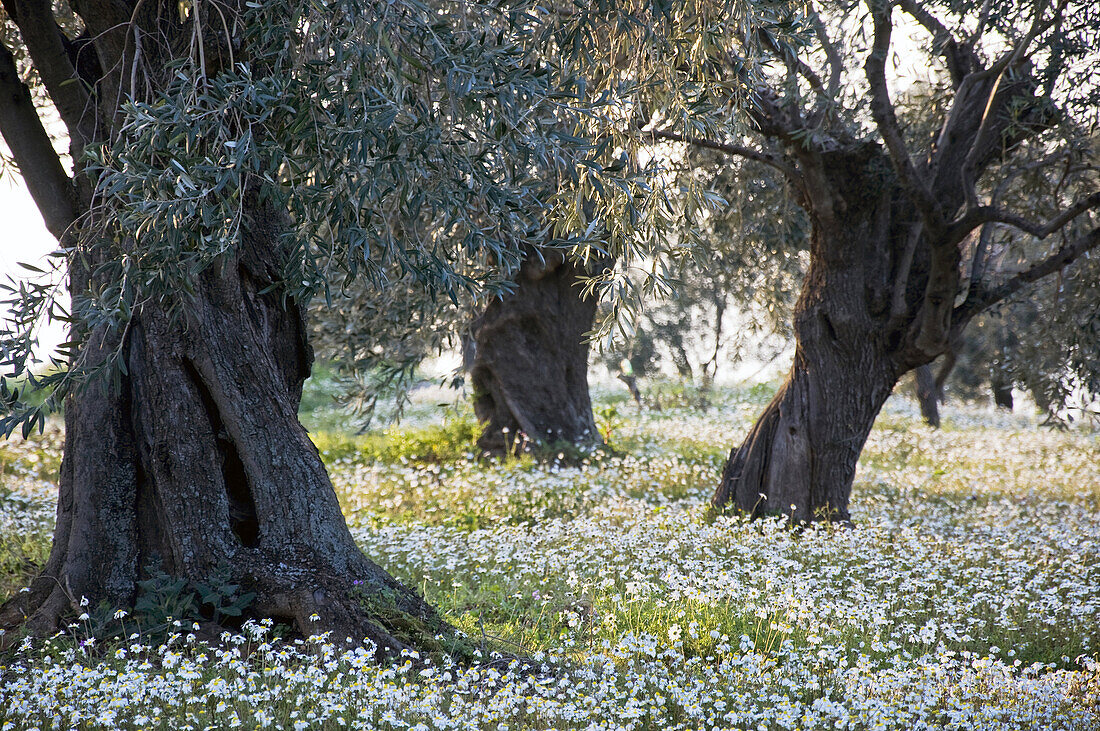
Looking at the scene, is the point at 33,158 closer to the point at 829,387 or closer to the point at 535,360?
the point at 829,387

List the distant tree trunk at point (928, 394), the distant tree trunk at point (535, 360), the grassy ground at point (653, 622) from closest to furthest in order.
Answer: the grassy ground at point (653, 622) → the distant tree trunk at point (535, 360) → the distant tree trunk at point (928, 394)

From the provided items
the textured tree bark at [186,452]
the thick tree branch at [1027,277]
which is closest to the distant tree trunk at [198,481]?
the textured tree bark at [186,452]

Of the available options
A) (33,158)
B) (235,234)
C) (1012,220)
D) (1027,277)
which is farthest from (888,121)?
(33,158)

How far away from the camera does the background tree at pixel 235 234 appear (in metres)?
4.70

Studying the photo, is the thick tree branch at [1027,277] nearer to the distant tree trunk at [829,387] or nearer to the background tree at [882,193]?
the background tree at [882,193]

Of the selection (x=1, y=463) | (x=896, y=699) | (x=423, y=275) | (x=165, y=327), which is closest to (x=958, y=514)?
(x=896, y=699)

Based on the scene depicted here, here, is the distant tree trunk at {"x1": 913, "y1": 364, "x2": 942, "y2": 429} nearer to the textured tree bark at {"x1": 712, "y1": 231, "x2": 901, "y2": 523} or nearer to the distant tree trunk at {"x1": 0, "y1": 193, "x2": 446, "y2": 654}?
the textured tree bark at {"x1": 712, "y1": 231, "x2": 901, "y2": 523}

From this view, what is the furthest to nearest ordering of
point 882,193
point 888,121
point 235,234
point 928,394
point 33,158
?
point 928,394
point 882,193
point 888,121
point 33,158
point 235,234

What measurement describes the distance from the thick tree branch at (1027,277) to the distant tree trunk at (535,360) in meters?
6.43

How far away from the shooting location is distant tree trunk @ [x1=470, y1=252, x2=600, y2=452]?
14.0 meters

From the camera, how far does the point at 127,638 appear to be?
17.7ft

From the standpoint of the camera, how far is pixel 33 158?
20.4ft

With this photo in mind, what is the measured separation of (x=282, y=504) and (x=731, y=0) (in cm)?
451

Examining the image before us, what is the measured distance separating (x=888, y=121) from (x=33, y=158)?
7.24 metres
